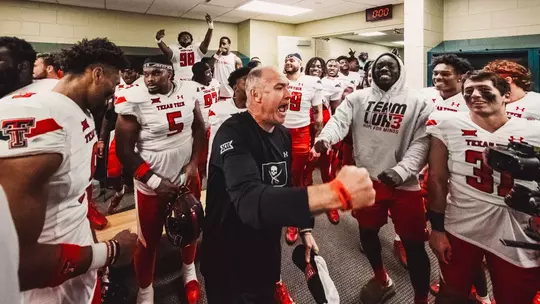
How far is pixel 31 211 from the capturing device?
102 cm

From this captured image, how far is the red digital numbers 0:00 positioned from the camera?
7.42 m

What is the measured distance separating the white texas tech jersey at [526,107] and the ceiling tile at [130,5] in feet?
22.7

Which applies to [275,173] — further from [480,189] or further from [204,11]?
[204,11]

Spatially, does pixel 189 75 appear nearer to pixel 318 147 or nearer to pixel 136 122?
pixel 136 122

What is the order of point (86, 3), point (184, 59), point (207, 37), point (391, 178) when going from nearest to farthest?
point (391, 178) → point (207, 37) → point (184, 59) → point (86, 3)

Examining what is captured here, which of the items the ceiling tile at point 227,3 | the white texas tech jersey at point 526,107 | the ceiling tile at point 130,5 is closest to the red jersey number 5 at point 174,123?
the white texas tech jersey at point 526,107

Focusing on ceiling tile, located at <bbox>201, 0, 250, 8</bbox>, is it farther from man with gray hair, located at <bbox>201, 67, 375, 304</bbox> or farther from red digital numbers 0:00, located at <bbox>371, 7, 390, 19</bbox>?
man with gray hair, located at <bbox>201, 67, 375, 304</bbox>

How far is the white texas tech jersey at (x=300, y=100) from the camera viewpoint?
382 cm

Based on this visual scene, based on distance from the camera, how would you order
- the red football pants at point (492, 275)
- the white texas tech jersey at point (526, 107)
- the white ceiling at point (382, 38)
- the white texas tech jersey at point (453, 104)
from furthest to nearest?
1. the white ceiling at point (382, 38)
2. the white texas tech jersey at point (453, 104)
3. the white texas tech jersey at point (526, 107)
4. the red football pants at point (492, 275)

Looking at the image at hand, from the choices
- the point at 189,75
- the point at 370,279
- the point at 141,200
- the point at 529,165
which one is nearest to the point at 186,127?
the point at 141,200

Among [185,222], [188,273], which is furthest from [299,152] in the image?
[185,222]

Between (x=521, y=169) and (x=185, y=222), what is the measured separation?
1.66 meters

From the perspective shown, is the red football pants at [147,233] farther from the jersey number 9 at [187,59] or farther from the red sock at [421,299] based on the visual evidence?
the jersey number 9 at [187,59]

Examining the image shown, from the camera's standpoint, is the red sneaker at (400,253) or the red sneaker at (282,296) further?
the red sneaker at (400,253)
